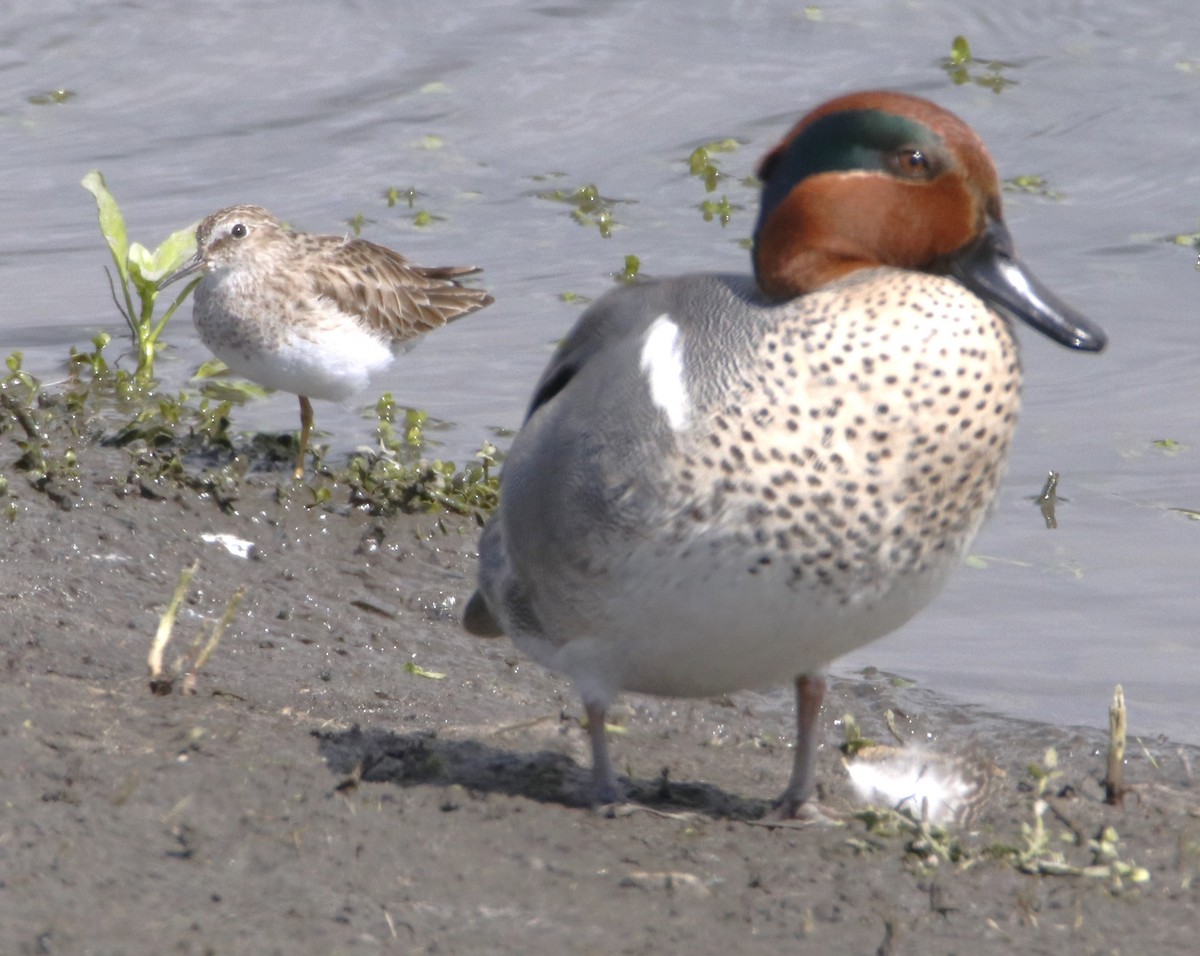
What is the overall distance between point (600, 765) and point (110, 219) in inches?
147

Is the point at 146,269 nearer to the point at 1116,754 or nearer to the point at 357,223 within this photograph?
the point at 357,223

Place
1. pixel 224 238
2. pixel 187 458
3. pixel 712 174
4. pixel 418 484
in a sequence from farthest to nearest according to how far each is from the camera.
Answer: pixel 712 174 < pixel 224 238 < pixel 187 458 < pixel 418 484

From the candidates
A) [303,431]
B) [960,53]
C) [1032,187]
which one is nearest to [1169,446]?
[1032,187]

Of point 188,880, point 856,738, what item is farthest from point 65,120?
point 188,880

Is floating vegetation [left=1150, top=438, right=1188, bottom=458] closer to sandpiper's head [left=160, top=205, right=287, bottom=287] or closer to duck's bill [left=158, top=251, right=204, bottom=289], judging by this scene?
sandpiper's head [left=160, top=205, right=287, bottom=287]

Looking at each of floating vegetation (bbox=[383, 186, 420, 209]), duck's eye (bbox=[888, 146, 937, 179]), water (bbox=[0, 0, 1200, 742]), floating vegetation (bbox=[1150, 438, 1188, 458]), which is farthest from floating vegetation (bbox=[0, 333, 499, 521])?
duck's eye (bbox=[888, 146, 937, 179])

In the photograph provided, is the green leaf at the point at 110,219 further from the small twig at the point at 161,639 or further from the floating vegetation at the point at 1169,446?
the floating vegetation at the point at 1169,446

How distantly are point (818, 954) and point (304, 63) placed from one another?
868 centimetres

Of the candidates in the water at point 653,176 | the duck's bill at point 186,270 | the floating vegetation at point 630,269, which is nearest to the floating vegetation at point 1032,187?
the water at point 653,176

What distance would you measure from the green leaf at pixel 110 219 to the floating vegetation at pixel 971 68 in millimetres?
5218

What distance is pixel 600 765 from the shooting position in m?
3.65

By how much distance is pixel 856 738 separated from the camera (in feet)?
14.1

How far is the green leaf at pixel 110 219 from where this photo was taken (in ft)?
21.2

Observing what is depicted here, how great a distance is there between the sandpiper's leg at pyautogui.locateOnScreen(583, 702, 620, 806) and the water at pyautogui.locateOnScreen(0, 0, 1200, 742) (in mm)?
1663
